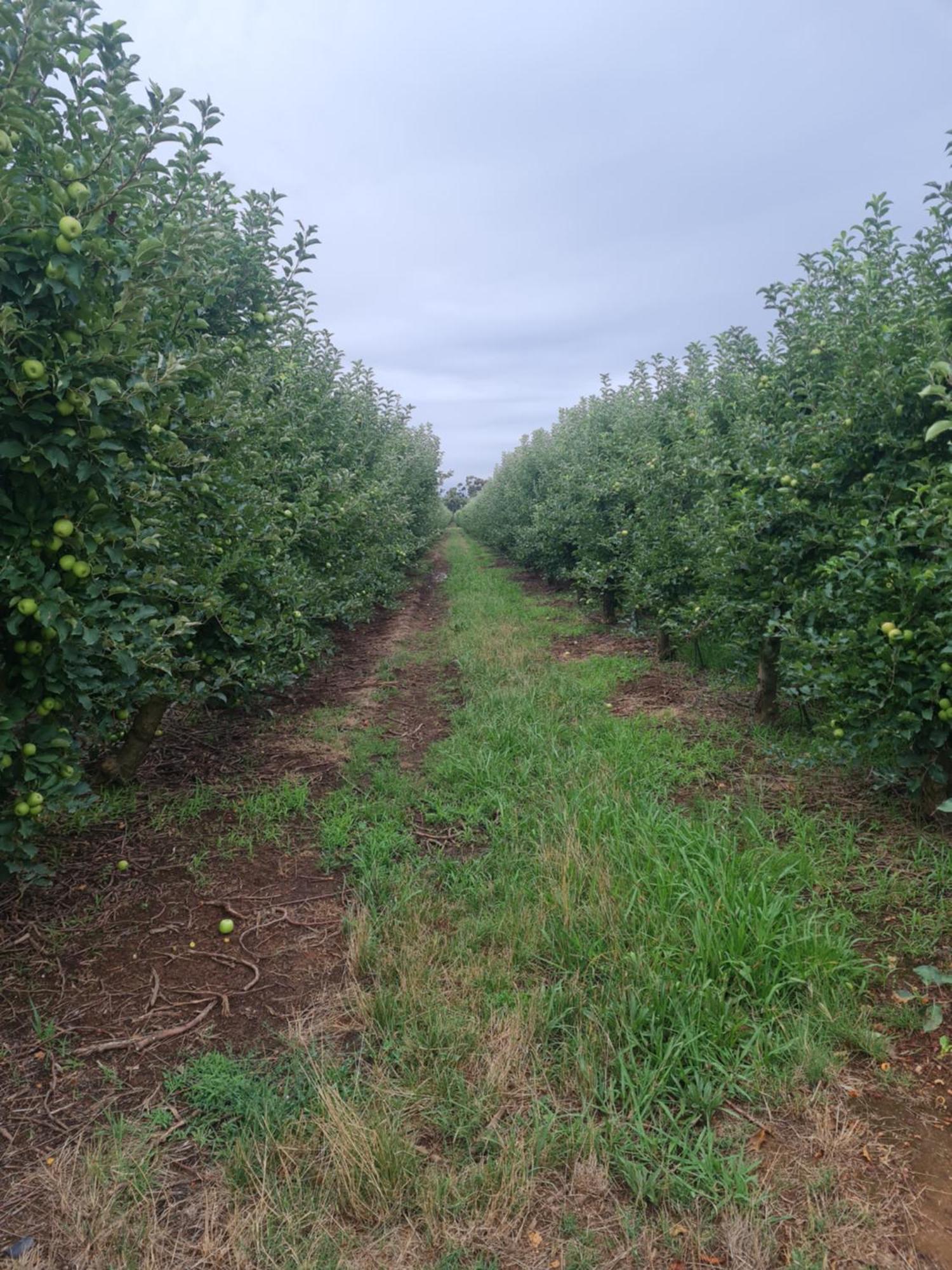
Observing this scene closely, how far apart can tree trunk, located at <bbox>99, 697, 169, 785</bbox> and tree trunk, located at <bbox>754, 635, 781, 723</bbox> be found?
13.3 ft

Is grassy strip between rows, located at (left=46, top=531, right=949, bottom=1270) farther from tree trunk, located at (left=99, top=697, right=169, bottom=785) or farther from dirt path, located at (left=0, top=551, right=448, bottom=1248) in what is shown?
tree trunk, located at (left=99, top=697, right=169, bottom=785)

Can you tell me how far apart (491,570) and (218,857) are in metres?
16.8

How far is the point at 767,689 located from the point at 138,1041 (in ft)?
14.8

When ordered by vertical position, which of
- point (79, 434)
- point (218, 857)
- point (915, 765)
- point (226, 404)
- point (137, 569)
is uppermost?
point (226, 404)

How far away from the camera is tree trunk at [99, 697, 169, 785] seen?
4.23m

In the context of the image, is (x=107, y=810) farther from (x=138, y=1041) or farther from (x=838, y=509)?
(x=838, y=509)

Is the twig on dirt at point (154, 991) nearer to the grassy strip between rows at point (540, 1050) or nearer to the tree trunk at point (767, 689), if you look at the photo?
the grassy strip between rows at point (540, 1050)

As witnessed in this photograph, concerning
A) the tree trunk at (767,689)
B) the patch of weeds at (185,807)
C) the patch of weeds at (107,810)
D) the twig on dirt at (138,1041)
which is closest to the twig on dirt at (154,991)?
the twig on dirt at (138,1041)

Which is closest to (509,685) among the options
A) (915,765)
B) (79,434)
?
(915,765)

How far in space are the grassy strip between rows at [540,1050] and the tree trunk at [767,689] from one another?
1.60 meters

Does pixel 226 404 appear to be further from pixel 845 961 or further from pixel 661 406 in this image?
pixel 661 406

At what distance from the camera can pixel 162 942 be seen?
311cm

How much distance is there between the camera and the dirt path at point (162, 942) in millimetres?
2326

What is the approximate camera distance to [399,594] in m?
14.7
